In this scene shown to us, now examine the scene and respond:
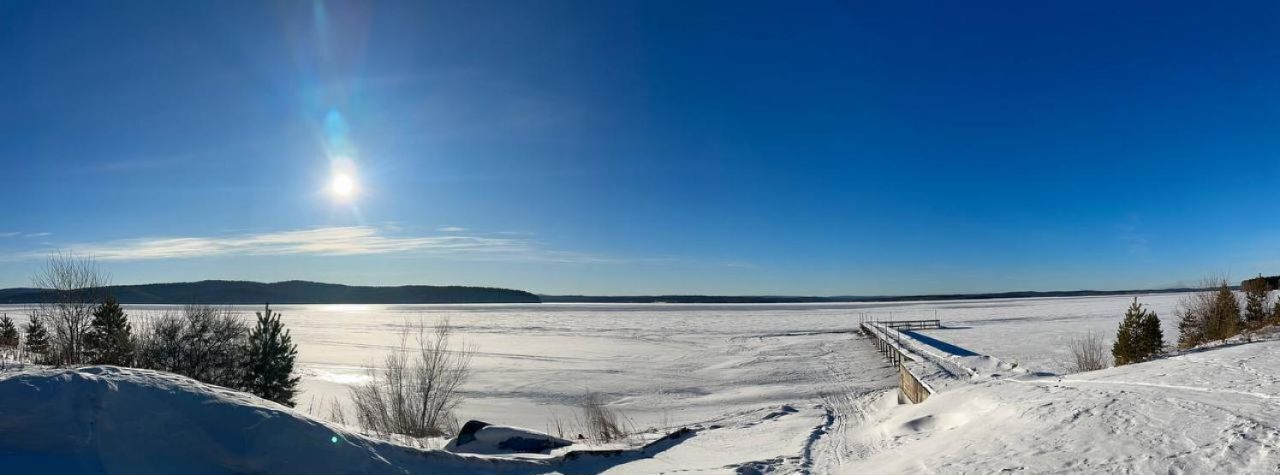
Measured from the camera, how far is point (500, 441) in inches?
359

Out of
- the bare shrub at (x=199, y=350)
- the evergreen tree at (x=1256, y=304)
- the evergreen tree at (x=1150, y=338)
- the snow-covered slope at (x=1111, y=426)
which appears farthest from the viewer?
the evergreen tree at (x=1256, y=304)

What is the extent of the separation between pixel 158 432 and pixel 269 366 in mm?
20014

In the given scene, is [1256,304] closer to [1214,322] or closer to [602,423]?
[1214,322]

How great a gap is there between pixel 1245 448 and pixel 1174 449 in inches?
16.6

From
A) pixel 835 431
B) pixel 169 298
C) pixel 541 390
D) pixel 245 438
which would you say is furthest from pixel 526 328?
pixel 169 298

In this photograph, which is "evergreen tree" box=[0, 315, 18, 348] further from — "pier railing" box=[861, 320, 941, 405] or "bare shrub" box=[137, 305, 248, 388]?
"pier railing" box=[861, 320, 941, 405]

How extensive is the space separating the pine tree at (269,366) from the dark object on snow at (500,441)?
15619 millimetres

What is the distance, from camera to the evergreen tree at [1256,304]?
25.5 m

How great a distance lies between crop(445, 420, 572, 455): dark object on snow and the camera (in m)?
8.91

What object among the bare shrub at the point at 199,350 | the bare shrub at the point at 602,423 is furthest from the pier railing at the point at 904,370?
the bare shrub at the point at 199,350

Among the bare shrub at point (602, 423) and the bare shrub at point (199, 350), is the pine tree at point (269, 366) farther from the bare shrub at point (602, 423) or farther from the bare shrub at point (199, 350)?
the bare shrub at point (602, 423)

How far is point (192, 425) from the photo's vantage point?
4.92m

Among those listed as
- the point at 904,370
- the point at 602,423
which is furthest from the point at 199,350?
the point at 904,370

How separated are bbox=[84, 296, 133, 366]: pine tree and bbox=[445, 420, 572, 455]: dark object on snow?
20802 mm
